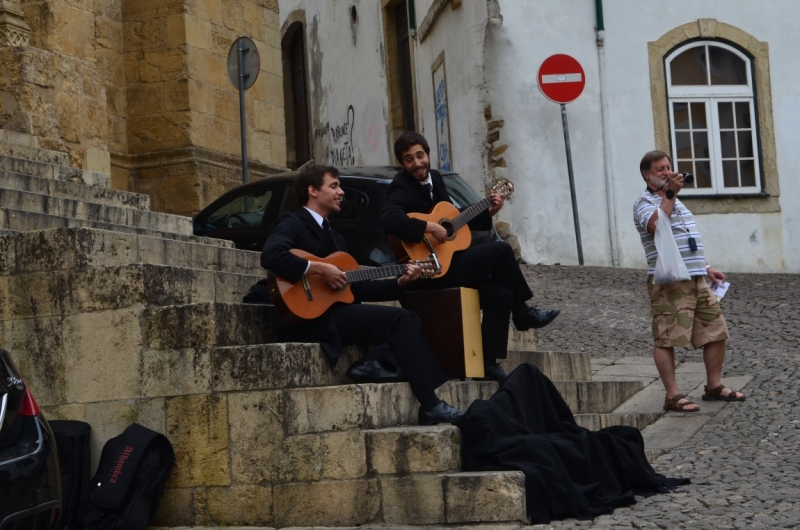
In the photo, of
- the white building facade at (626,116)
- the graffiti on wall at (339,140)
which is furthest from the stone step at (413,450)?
the graffiti on wall at (339,140)

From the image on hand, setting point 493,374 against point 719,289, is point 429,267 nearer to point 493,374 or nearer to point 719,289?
point 493,374

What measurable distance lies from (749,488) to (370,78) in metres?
18.7

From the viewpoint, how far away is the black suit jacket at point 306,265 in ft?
21.8

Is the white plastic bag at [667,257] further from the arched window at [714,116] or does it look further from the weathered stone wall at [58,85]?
the arched window at [714,116]

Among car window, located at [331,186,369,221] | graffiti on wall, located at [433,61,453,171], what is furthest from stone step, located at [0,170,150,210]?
graffiti on wall, located at [433,61,453,171]

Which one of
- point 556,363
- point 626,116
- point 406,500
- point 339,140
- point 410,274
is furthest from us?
point 339,140

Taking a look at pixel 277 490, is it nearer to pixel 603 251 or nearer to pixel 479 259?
pixel 479 259

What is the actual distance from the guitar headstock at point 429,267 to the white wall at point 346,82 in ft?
52.3

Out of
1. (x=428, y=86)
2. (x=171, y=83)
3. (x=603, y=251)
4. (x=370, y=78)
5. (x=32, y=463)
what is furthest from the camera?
(x=370, y=78)

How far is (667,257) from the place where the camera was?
27.9ft

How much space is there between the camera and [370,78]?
79.9ft

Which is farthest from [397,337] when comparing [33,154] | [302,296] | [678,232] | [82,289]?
[33,154]

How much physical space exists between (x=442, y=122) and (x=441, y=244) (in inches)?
471

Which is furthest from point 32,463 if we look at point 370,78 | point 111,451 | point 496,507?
point 370,78
